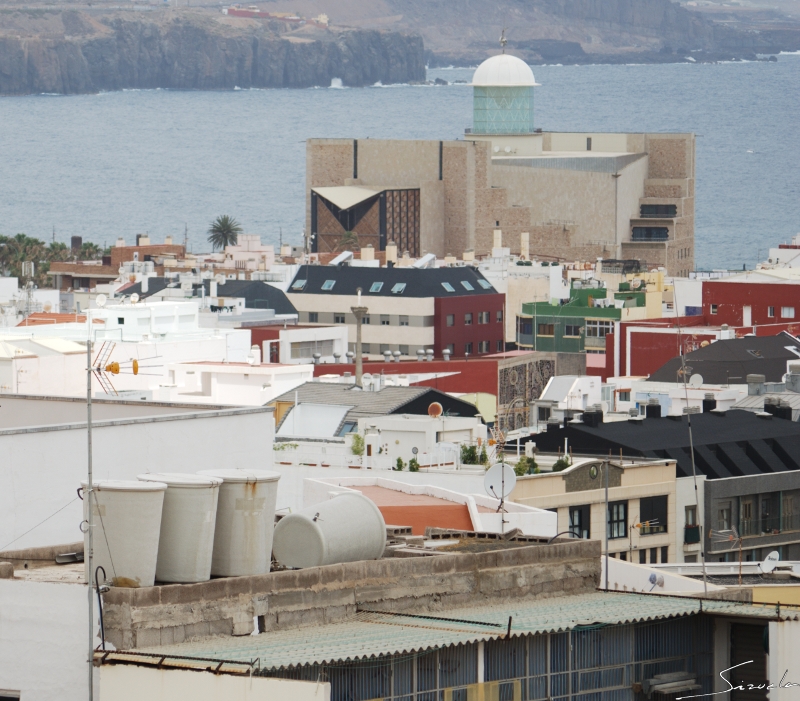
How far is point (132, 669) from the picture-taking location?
11703 millimetres

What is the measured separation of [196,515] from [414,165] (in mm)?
88422

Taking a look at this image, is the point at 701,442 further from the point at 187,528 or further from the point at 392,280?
the point at 392,280

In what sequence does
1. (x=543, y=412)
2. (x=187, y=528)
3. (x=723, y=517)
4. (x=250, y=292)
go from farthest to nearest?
1. (x=250, y=292)
2. (x=543, y=412)
3. (x=723, y=517)
4. (x=187, y=528)

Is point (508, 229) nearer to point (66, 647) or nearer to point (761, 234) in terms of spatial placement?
point (761, 234)

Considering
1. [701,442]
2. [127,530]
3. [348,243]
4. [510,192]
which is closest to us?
[127,530]

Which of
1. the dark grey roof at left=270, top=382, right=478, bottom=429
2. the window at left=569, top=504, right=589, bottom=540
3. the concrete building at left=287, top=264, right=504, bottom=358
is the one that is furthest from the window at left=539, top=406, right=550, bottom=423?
the concrete building at left=287, top=264, right=504, bottom=358

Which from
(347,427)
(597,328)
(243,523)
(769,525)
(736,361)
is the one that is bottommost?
(769,525)

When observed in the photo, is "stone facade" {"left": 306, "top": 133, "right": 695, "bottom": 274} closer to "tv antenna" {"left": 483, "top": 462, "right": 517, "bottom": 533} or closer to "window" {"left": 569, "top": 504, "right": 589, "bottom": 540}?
"window" {"left": 569, "top": 504, "right": 589, "bottom": 540}

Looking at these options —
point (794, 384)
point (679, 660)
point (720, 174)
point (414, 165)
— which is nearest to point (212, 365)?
point (794, 384)

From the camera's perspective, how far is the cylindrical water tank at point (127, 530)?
41.1 ft

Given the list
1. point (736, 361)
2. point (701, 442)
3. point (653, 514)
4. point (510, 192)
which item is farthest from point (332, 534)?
point (510, 192)

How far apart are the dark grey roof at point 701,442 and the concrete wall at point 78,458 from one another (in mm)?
12032

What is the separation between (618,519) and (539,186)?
242 ft

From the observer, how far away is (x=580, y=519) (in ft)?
98.9
